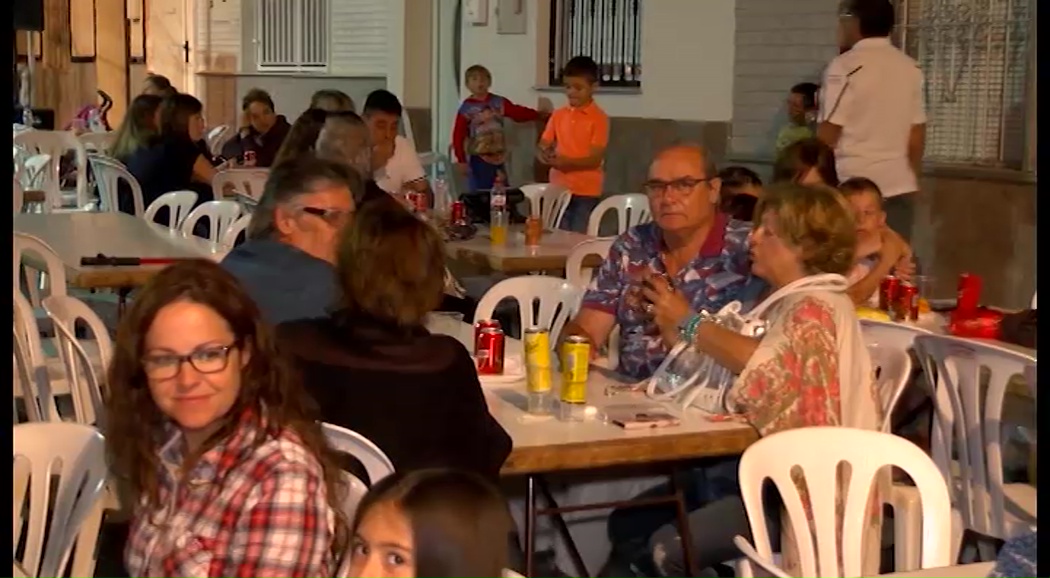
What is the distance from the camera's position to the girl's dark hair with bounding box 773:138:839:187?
12.5ft

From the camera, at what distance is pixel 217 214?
4.81 metres

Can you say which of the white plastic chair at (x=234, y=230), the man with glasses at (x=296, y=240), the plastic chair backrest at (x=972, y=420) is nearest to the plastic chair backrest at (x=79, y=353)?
the man with glasses at (x=296, y=240)

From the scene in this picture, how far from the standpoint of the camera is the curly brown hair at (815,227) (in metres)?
2.48

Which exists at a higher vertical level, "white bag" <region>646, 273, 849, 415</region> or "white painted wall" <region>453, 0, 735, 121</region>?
"white painted wall" <region>453, 0, 735, 121</region>

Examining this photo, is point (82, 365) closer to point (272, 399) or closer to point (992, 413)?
point (272, 399)

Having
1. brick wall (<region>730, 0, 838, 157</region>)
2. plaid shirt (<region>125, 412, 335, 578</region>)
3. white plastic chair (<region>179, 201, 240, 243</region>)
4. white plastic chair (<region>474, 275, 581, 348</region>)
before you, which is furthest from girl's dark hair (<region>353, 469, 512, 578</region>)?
brick wall (<region>730, 0, 838, 157</region>)

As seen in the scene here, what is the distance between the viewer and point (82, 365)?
265 cm

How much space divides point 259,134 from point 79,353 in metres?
4.22

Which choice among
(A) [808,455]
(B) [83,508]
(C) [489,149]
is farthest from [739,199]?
(C) [489,149]

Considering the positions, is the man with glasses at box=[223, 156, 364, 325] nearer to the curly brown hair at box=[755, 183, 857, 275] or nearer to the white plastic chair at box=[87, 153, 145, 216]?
the curly brown hair at box=[755, 183, 857, 275]

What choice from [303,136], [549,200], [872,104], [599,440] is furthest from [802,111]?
[599,440]

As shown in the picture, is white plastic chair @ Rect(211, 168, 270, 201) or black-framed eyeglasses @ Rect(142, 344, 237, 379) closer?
black-framed eyeglasses @ Rect(142, 344, 237, 379)

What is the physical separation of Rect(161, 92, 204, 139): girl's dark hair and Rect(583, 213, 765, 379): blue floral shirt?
2745 mm
